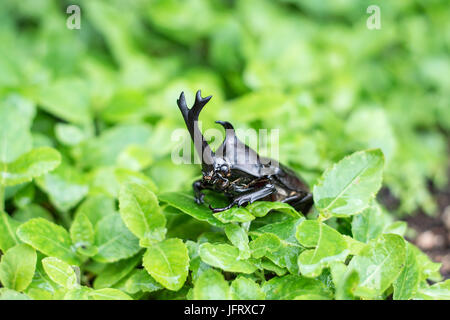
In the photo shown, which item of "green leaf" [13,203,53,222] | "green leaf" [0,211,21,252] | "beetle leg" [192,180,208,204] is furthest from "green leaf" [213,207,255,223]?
"green leaf" [13,203,53,222]

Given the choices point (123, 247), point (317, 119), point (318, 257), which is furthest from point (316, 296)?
point (317, 119)

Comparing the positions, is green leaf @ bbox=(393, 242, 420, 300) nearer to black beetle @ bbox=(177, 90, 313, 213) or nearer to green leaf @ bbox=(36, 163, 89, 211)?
black beetle @ bbox=(177, 90, 313, 213)

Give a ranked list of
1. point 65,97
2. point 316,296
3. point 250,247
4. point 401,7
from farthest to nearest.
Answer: point 401,7, point 65,97, point 250,247, point 316,296

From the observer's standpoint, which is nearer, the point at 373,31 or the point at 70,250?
the point at 70,250

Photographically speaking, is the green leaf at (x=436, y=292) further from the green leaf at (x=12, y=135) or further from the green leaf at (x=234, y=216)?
the green leaf at (x=12, y=135)

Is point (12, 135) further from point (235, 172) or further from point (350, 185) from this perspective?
point (350, 185)

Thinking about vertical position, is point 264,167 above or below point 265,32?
below

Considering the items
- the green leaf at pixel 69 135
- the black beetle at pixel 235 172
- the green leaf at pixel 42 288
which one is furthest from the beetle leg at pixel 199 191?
the green leaf at pixel 69 135

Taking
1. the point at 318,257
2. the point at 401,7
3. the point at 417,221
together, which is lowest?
→ the point at 417,221

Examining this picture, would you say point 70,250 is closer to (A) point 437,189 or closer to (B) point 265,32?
(B) point 265,32
